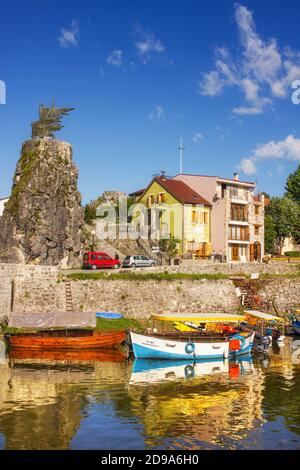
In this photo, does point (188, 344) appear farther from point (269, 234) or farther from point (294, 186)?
point (294, 186)

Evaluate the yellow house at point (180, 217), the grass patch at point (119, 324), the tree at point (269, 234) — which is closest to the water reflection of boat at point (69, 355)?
the grass patch at point (119, 324)

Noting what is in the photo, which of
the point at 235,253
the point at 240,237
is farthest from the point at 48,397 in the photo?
the point at 240,237

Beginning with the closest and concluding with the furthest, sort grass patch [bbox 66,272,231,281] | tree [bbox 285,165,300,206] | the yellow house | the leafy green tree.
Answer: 1. grass patch [bbox 66,272,231,281]
2. the yellow house
3. the leafy green tree
4. tree [bbox 285,165,300,206]

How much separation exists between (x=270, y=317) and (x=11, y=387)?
23.7 metres

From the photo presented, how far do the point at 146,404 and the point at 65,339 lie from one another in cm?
1491

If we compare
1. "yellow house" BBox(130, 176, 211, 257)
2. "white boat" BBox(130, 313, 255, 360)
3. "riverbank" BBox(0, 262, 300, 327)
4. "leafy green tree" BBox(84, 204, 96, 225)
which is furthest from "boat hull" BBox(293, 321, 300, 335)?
"leafy green tree" BBox(84, 204, 96, 225)

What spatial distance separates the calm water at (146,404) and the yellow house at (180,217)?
34.8 metres

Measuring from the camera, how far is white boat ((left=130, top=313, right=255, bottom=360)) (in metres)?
35.1

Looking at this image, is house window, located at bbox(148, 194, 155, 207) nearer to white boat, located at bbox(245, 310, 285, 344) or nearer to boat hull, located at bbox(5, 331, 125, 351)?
white boat, located at bbox(245, 310, 285, 344)

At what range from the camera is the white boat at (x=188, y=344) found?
115 ft

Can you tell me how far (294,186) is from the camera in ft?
325

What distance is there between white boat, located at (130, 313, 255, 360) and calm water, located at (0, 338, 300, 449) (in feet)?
3.18

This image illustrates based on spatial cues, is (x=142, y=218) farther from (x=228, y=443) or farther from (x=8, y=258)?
(x=228, y=443)
